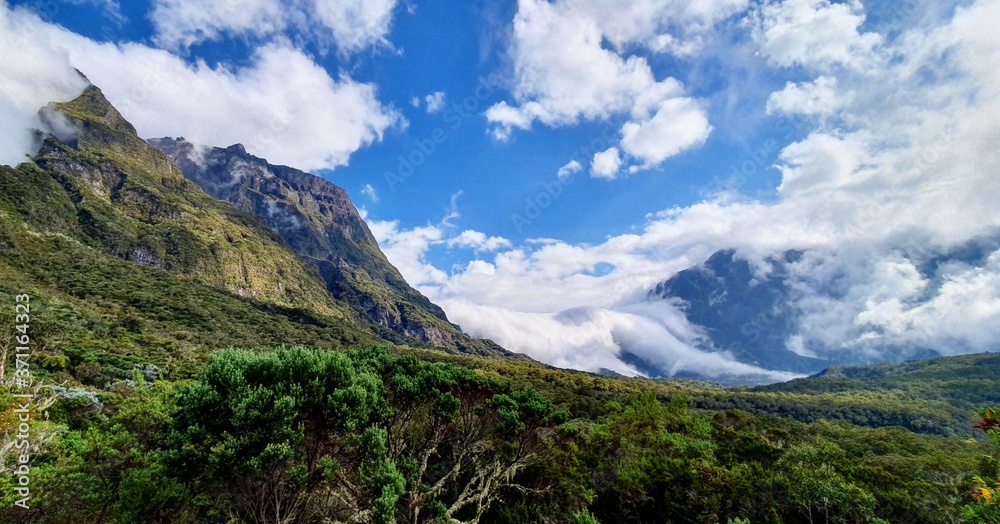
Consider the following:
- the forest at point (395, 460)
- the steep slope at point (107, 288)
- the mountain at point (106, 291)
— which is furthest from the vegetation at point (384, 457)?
the steep slope at point (107, 288)

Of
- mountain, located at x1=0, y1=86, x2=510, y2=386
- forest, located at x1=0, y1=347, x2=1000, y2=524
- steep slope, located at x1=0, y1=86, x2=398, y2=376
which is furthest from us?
steep slope, located at x1=0, y1=86, x2=398, y2=376

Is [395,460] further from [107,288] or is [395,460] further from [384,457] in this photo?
[107,288]

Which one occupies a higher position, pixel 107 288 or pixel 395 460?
pixel 107 288

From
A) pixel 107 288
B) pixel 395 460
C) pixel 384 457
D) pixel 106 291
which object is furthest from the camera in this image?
pixel 107 288

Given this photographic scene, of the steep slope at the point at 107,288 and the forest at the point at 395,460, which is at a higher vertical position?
the steep slope at the point at 107,288

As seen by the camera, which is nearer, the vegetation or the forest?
the forest

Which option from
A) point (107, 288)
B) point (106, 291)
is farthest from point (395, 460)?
point (107, 288)

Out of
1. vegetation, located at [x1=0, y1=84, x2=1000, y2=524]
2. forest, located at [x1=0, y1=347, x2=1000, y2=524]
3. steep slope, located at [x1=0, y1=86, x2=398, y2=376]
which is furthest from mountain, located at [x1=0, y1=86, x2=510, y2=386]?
forest, located at [x1=0, y1=347, x2=1000, y2=524]

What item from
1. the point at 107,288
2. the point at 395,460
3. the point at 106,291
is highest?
the point at 107,288

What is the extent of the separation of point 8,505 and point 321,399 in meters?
12.7

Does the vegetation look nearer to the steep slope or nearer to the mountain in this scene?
the mountain

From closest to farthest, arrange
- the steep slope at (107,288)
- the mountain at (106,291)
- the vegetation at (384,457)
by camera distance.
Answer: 1. the vegetation at (384,457)
2. the mountain at (106,291)
3. the steep slope at (107,288)

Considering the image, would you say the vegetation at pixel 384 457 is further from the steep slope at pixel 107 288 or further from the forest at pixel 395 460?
the steep slope at pixel 107 288

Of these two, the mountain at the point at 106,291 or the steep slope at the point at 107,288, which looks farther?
the steep slope at the point at 107,288
